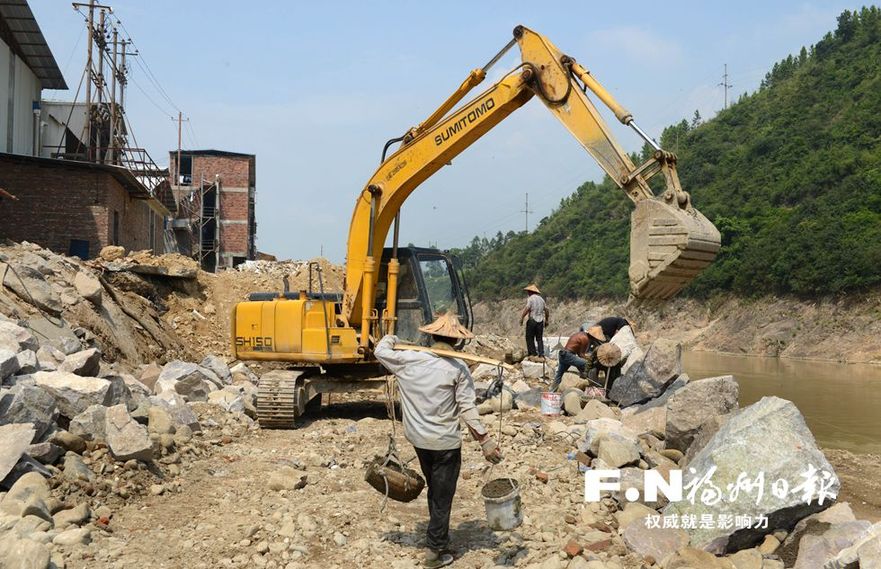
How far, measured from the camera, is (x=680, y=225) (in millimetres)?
6945

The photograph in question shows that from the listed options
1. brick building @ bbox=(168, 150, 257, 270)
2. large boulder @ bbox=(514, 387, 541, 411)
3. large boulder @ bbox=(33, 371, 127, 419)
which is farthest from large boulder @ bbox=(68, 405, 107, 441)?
brick building @ bbox=(168, 150, 257, 270)

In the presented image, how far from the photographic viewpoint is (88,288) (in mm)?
13156

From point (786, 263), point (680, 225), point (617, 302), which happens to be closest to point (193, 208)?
point (617, 302)

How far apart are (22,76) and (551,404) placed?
21639 millimetres

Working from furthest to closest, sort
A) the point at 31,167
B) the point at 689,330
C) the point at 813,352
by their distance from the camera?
the point at 689,330 → the point at 813,352 → the point at 31,167

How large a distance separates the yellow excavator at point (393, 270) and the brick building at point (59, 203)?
12.0 meters

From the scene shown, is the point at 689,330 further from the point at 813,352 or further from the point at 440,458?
the point at 440,458

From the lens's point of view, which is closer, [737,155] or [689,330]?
[689,330]

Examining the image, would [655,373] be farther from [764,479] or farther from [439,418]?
[439,418]

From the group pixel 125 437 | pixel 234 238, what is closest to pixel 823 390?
pixel 125 437

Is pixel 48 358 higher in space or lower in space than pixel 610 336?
lower

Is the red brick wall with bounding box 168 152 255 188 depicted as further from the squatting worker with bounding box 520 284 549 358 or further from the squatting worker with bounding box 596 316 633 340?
the squatting worker with bounding box 596 316 633 340

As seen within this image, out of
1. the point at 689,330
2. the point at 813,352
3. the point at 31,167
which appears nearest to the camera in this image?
the point at 31,167

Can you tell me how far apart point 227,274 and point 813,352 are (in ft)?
74.8
